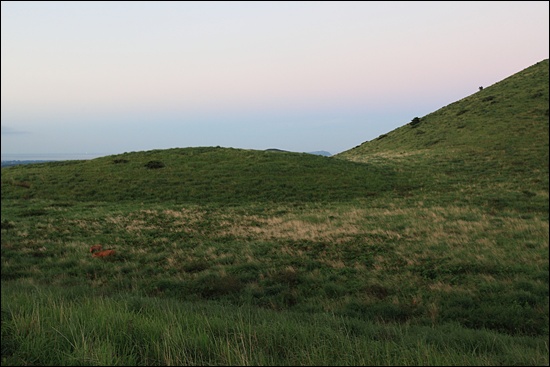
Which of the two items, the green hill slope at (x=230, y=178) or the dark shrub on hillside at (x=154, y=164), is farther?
the dark shrub on hillside at (x=154, y=164)

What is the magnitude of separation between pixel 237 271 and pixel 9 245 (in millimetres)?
9461

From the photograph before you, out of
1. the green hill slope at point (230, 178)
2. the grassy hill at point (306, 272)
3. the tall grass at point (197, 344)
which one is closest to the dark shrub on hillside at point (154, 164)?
the green hill slope at point (230, 178)

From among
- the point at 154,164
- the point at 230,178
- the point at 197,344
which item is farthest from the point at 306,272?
the point at 154,164

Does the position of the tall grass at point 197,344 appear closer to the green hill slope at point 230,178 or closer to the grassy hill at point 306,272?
the grassy hill at point 306,272

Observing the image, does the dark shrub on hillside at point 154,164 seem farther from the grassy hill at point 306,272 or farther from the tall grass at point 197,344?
the tall grass at point 197,344

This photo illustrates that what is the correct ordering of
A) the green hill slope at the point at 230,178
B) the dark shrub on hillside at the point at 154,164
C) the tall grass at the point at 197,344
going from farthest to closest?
1. the dark shrub on hillside at the point at 154,164
2. the green hill slope at the point at 230,178
3. the tall grass at the point at 197,344

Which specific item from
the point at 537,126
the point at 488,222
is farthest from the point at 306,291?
the point at 537,126

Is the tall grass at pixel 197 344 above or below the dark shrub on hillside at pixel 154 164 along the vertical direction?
below

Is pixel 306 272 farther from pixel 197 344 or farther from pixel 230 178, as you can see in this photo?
pixel 230 178

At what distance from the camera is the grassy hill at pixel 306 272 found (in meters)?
3.76

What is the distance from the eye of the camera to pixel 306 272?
405 inches

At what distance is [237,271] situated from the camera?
10.6 metres

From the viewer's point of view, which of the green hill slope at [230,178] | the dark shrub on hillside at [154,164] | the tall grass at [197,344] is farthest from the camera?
the dark shrub on hillside at [154,164]

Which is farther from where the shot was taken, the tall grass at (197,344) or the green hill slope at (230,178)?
the green hill slope at (230,178)
